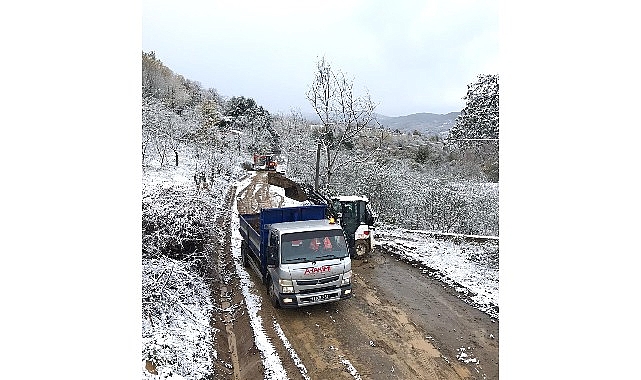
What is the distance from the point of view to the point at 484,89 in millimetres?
22375

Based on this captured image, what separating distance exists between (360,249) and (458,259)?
2.78m

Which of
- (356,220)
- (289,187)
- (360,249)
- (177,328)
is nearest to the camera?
(177,328)

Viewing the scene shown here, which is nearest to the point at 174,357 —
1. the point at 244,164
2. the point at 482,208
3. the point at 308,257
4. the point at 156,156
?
the point at 308,257

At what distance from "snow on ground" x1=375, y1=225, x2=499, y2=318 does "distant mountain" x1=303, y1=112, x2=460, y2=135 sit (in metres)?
9.71

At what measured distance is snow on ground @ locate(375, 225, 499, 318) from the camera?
10124 mm

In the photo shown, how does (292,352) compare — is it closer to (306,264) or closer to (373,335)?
(373,335)

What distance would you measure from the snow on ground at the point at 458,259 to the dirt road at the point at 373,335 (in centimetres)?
44

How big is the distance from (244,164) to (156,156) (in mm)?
10028

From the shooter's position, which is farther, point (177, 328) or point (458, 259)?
point (458, 259)

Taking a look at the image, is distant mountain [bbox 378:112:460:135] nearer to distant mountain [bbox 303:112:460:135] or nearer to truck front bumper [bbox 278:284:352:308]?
distant mountain [bbox 303:112:460:135]

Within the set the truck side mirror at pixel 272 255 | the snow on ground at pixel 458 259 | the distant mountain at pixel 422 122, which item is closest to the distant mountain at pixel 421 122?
the distant mountain at pixel 422 122

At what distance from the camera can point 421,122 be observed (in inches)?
1320

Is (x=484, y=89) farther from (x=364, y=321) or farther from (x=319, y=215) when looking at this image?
(x=364, y=321)

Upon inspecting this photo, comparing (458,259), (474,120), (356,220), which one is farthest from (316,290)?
(474,120)
